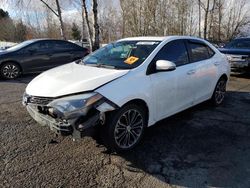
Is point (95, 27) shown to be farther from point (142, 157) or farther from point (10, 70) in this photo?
point (142, 157)

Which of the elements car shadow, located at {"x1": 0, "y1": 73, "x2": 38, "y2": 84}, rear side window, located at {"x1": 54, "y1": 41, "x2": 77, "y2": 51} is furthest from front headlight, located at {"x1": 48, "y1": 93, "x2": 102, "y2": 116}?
rear side window, located at {"x1": 54, "y1": 41, "x2": 77, "y2": 51}

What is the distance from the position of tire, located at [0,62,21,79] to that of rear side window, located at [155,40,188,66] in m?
6.58

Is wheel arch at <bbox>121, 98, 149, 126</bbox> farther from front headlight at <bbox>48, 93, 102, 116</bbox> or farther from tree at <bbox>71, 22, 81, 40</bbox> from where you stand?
tree at <bbox>71, 22, 81, 40</bbox>

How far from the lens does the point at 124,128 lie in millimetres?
3770

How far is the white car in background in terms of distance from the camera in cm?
335

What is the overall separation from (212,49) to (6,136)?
13.9 feet

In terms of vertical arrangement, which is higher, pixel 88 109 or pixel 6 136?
pixel 88 109

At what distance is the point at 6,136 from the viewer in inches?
170

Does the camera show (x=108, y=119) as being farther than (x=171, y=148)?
No

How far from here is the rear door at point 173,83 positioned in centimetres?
414

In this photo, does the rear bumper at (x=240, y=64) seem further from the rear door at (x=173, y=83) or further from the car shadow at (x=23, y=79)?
the car shadow at (x=23, y=79)

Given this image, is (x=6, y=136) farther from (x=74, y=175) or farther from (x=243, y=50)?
(x=243, y=50)

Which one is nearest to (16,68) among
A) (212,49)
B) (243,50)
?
(212,49)

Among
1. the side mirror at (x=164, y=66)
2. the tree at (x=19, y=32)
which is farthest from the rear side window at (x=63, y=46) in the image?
the tree at (x=19, y=32)
